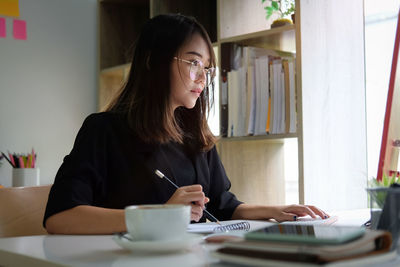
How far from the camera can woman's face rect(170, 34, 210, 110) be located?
1.56 metres

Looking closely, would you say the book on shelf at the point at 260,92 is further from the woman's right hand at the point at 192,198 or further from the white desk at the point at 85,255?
the white desk at the point at 85,255

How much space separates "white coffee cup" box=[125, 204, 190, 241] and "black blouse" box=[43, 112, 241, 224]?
0.49 m

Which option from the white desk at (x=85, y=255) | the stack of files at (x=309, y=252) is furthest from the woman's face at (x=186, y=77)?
the stack of files at (x=309, y=252)

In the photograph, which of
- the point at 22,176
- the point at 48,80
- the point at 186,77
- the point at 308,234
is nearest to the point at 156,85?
the point at 186,77

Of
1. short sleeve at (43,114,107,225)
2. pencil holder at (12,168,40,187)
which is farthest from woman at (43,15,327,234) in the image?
pencil holder at (12,168,40,187)

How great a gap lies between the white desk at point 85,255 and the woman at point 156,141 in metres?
0.28

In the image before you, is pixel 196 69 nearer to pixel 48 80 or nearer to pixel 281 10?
pixel 281 10

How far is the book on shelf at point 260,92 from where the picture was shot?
211 centimetres

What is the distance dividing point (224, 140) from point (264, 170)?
0.87 ft

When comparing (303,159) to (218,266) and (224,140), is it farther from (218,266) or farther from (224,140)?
(218,266)

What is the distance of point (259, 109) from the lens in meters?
2.21

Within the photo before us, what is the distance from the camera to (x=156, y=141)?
4.91 ft

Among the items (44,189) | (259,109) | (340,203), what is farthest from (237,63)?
(44,189)

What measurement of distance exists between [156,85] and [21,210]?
0.53 meters
